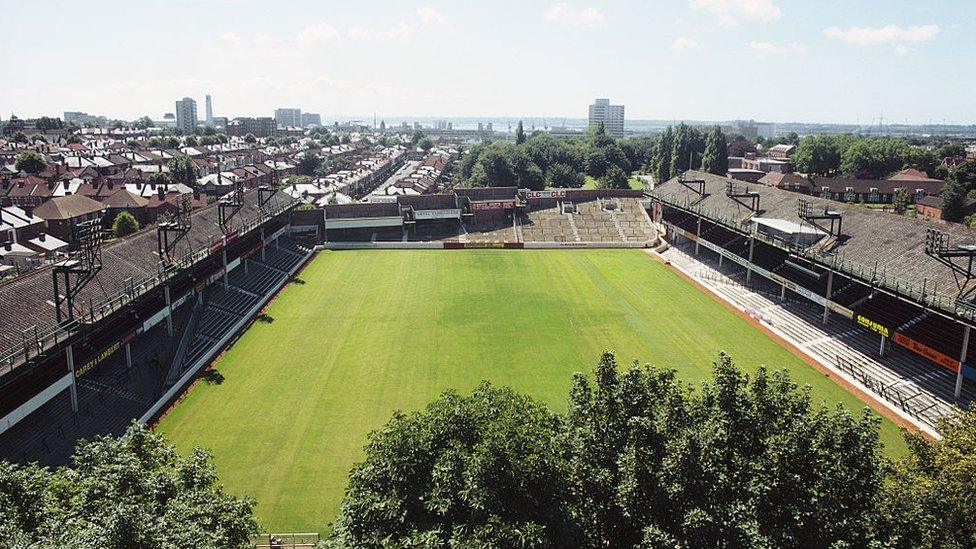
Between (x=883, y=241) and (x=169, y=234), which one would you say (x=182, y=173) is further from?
(x=883, y=241)

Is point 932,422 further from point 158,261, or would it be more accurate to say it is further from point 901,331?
point 158,261

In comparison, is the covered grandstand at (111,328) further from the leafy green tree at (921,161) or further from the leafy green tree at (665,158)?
the leafy green tree at (921,161)

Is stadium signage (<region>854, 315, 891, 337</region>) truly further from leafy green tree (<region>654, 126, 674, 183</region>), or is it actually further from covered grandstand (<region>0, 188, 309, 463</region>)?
leafy green tree (<region>654, 126, 674, 183</region>)

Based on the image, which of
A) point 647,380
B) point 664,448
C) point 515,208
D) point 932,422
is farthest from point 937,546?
point 515,208

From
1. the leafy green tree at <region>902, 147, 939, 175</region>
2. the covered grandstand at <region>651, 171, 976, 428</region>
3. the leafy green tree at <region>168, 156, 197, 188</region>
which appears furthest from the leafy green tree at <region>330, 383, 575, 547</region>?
the leafy green tree at <region>902, 147, 939, 175</region>

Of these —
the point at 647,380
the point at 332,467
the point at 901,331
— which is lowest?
the point at 332,467

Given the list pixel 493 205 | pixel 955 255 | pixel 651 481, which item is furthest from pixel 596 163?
pixel 651 481
